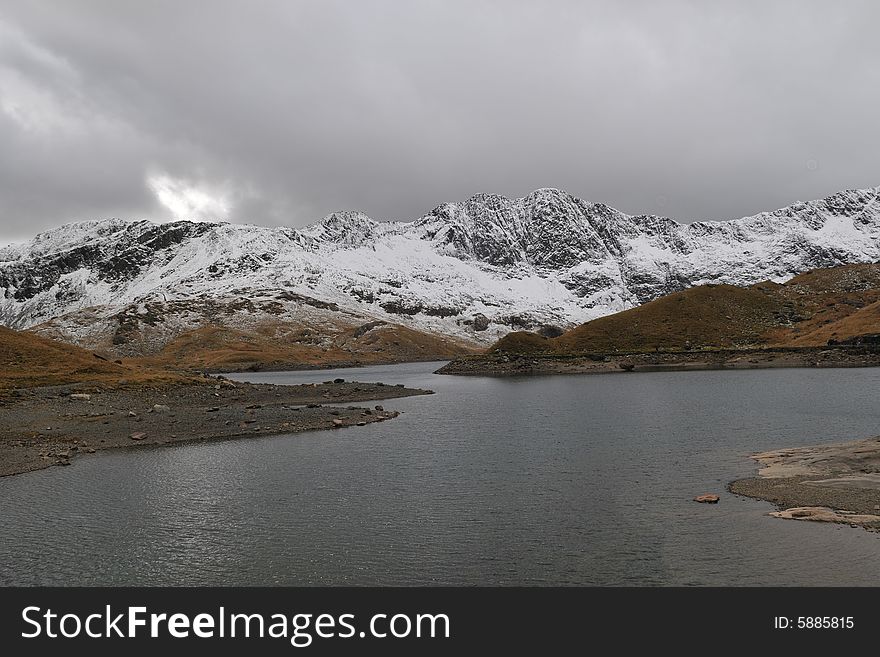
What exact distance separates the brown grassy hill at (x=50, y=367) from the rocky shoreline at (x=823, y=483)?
100373mm

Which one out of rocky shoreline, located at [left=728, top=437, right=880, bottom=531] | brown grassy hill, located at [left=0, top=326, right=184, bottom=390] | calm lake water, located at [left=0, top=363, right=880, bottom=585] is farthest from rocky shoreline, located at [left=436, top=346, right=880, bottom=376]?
rocky shoreline, located at [left=728, top=437, right=880, bottom=531]

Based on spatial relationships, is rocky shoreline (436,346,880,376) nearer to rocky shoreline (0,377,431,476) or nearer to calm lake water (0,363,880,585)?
rocky shoreline (0,377,431,476)

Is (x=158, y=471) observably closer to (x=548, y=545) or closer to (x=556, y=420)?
(x=548, y=545)

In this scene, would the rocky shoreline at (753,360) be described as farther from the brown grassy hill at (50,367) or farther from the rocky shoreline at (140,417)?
the brown grassy hill at (50,367)

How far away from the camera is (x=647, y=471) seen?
44.7m

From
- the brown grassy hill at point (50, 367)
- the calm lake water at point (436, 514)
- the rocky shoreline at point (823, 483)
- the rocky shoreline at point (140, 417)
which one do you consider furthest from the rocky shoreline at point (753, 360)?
the rocky shoreline at point (823, 483)

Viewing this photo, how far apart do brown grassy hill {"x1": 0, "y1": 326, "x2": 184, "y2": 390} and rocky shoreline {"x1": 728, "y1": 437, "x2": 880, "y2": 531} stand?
100373 millimetres

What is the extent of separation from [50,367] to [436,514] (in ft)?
358

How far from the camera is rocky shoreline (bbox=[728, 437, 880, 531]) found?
103 ft

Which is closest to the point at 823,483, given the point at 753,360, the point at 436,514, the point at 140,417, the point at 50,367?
the point at 436,514
